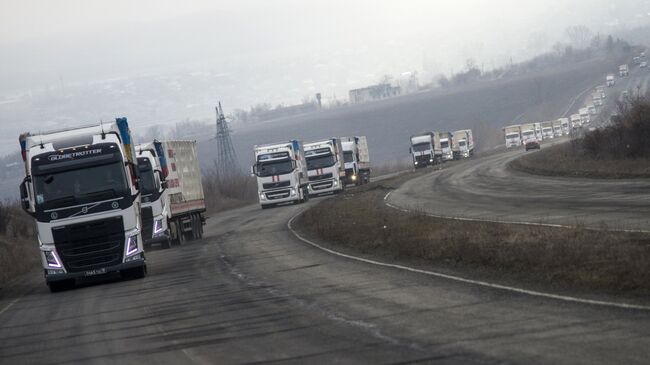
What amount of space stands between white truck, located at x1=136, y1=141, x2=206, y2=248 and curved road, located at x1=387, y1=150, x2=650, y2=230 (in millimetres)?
8478

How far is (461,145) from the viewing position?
4946 inches

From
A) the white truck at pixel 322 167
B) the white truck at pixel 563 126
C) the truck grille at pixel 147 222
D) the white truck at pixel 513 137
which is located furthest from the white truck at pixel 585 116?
the truck grille at pixel 147 222

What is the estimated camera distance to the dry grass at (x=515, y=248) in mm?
16516

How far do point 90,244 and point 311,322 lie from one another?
1067 cm

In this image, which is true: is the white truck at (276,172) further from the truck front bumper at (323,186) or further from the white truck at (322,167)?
the truck front bumper at (323,186)

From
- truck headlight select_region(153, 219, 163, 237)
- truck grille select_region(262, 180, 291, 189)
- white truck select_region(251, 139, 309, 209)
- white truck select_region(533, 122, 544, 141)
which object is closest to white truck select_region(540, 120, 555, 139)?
white truck select_region(533, 122, 544, 141)

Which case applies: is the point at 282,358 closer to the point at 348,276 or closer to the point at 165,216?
the point at 348,276

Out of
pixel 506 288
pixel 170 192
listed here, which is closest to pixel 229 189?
pixel 170 192

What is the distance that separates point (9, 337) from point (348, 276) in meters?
6.47

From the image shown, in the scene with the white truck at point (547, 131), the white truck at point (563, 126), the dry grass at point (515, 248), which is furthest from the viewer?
the white truck at point (563, 126)

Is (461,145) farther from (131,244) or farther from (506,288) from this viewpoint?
(506,288)

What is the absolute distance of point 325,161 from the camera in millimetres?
69375

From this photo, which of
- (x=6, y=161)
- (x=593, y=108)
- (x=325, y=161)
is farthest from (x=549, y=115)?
(x=325, y=161)

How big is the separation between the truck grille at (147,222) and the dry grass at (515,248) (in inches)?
214
